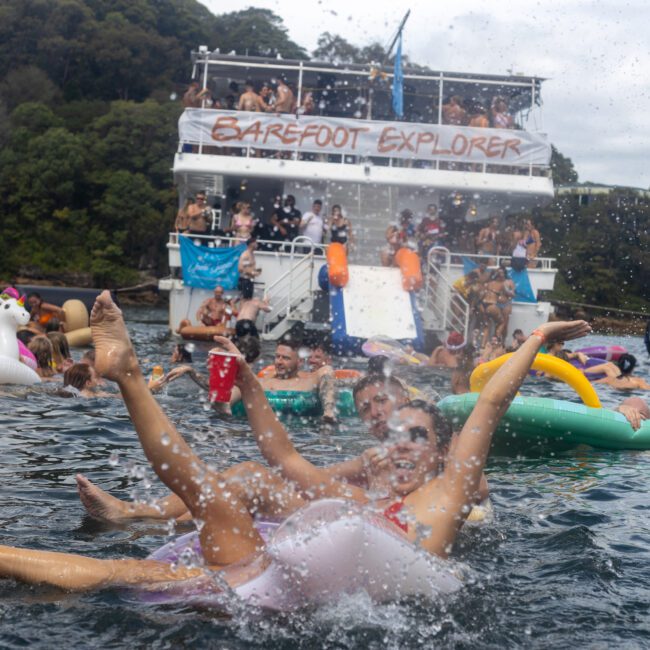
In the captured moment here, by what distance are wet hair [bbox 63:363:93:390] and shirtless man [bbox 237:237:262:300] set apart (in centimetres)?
688

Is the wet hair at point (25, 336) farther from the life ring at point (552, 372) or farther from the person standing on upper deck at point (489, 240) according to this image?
the person standing on upper deck at point (489, 240)

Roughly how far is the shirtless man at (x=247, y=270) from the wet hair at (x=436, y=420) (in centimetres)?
1178

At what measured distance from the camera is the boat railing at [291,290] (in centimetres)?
1564

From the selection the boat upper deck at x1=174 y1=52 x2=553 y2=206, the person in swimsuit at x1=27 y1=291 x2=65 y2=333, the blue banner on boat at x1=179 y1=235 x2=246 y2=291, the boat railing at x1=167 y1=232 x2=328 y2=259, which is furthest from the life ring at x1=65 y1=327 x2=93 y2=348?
the boat upper deck at x1=174 y1=52 x2=553 y2=206

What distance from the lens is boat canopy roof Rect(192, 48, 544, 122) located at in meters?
18.8

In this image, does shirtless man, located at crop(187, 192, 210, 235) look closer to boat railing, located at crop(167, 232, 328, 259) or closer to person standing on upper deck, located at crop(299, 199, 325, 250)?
boat railing, located at crop(167, 232, 328, 259)

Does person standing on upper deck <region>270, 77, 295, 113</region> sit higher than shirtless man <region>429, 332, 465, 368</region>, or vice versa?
person standing on upper deck <region>270, 77, 295, 113</region>

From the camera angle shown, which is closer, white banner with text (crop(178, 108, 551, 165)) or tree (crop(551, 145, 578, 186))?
Answer: white banner with text (crop(178, 108, 551, 165))

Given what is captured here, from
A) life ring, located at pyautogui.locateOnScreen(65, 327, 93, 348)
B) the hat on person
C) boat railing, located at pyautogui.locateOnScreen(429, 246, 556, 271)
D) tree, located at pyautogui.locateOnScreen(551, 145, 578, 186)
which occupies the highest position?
tree, located at pyautogui.locateOnScreen(551, 145, 578, 186)

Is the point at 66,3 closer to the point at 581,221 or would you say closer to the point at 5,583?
the point at 581,221

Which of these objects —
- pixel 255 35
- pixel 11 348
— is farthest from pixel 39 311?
pixel 255 35

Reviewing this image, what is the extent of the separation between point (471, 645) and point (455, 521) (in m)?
0.61

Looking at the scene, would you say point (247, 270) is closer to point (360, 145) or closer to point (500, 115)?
point (360, 145)

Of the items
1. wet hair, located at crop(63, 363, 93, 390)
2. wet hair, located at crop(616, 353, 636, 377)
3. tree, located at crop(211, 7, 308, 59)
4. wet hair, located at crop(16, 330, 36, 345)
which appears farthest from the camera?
tree, located at crop(211, 7, 308, 59)
